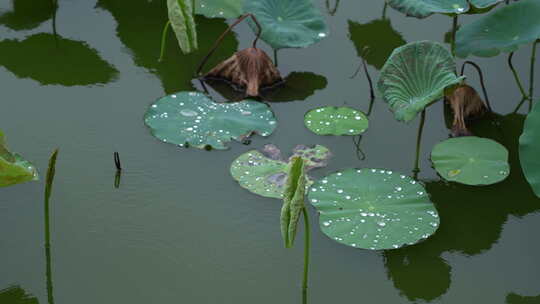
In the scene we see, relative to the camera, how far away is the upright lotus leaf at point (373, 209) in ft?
8.98

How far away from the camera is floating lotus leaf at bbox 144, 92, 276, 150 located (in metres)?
3.20

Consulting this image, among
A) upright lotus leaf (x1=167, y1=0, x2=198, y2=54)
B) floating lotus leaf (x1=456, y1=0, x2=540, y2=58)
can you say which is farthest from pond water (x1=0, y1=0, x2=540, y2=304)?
floating lotus leaf (x1=456, y1=0, x2=540, y2=58)

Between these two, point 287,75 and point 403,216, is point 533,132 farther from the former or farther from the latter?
point 287,75

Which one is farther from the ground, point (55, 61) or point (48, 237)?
point (55, 61)

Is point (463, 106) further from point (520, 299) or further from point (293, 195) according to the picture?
point (293, 195)

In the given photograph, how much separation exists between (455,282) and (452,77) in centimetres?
73

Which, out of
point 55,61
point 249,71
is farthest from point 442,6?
point 55,61

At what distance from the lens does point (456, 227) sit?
293cm

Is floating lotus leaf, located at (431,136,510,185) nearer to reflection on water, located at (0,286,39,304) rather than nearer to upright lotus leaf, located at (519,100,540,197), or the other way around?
upright lotus leaf, located at (519,100,540,197)

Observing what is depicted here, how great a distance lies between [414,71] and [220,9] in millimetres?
1228

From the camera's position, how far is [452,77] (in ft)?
9.80

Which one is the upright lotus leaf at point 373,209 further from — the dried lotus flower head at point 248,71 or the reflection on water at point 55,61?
the reflection on water at point 55,61

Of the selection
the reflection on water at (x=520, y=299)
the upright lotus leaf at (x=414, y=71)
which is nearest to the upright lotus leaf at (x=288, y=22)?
the upright lotus leaf at (x=414, y=71)

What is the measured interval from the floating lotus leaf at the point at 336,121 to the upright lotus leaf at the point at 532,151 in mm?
765
